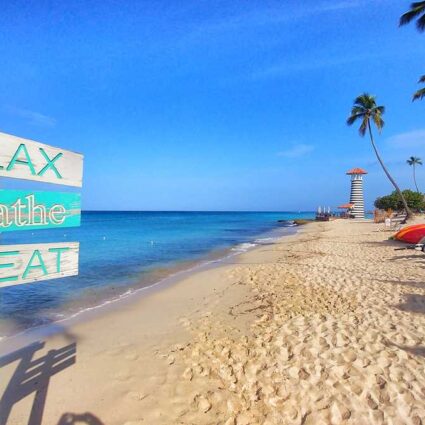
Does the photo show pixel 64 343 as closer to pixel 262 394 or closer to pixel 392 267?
pixel 262 394

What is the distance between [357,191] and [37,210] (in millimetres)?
55396

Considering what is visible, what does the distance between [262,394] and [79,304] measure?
6.41 meters

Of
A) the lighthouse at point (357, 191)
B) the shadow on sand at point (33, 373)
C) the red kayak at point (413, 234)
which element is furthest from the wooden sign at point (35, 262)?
the lighthouse at point (357, 191)

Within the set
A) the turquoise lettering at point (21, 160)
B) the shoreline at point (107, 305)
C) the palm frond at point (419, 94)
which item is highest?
the palm frond at point (419, 94)

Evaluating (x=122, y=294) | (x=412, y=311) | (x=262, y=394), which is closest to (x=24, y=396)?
(x=262, y=394)

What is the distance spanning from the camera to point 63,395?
147 inches

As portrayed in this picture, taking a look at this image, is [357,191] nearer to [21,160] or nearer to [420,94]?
[420,94]

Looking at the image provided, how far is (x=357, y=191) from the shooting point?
168ft

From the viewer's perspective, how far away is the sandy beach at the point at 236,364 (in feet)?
11.0

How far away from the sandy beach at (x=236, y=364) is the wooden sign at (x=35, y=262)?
2.06 m

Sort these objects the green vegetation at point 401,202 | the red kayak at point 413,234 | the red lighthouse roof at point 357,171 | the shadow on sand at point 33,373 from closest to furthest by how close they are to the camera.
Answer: the shadow on sand at point 33,373 → the red kayak at point 413,234 → the green vegetation at point 401,202 → the red lighthouse roof at point 357,171

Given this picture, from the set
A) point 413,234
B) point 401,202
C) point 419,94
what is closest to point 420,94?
point 419,94

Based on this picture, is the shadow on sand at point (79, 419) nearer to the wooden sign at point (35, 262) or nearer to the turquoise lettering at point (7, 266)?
the wooden sign at point (35, 262)

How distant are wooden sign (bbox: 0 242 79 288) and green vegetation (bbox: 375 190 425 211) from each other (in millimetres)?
51847
